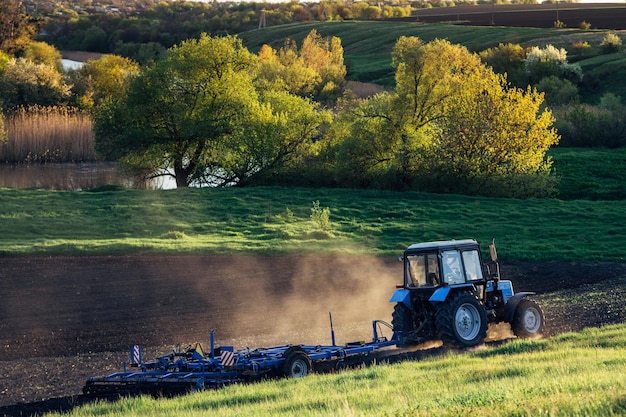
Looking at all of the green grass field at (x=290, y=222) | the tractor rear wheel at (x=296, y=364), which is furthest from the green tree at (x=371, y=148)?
the tractor rear wheel at (x=296, y=364)

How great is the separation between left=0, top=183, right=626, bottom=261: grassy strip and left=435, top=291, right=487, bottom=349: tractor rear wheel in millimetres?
15738

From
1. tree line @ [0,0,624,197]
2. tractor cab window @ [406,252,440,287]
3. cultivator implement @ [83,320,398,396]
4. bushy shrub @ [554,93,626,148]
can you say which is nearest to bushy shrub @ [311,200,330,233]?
tree line @ [0,0,624,197]

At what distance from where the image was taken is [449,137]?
170 ft

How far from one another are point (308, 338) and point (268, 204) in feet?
78.1

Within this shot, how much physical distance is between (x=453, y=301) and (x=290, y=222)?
2358cm

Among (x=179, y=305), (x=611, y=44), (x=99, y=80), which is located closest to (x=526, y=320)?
(x=179, y=305)

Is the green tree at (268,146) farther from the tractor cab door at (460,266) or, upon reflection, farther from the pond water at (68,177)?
the tractor cab door at (460,266)

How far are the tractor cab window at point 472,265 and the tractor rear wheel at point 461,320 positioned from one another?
0.64 metres

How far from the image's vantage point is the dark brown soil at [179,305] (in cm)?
2161

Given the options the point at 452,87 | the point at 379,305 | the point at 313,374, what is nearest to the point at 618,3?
the point at 452,87

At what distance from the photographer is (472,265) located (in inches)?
842

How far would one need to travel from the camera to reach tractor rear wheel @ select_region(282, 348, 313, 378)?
18453 millimetres

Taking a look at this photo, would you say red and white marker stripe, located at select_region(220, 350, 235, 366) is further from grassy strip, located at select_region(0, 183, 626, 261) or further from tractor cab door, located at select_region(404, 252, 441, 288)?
grassy strip, located at select_region(0, 183, 626, 261)

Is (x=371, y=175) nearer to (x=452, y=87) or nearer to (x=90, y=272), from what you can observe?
(x=452, y=87)
